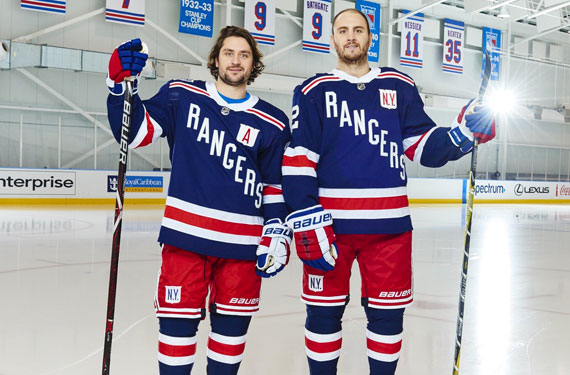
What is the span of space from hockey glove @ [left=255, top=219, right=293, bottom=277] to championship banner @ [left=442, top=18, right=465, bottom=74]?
20.1 metres

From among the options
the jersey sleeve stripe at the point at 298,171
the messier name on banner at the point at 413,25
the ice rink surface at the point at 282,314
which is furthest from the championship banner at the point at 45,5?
the jersey sleeve stripe at the point at 298,171

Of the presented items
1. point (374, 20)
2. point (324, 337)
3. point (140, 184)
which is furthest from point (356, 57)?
point (374, 20)

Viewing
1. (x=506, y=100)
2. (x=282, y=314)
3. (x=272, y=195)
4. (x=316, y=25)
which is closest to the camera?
(x=272, y=195)

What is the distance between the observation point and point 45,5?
48.3 ft

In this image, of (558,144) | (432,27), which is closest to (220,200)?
(432,27)

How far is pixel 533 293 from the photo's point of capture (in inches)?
201

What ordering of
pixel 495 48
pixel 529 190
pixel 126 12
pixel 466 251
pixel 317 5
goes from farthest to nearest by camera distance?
pixel 495 48 < pixel 529 190 < pixel 317 5 < pixel 126 12 < pixel 466 251

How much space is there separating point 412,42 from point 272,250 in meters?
19.0

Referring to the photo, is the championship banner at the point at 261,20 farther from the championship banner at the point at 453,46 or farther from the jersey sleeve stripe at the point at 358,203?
the jersey sleeve stripe at the point at 358,203

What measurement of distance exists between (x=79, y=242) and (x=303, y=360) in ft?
16.5

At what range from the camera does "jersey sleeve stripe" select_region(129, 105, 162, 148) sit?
2.38 metres

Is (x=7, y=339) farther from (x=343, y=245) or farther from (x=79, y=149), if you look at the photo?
(x=79, y=149)

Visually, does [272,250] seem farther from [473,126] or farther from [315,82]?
[473,126]

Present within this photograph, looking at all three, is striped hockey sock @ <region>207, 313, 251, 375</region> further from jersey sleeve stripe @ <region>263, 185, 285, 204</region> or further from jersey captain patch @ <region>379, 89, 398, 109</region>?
jersey captain patch @ <region>379, 89, 398, 109</region>
